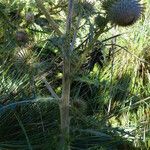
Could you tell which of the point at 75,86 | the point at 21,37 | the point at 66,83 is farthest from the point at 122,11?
the point at 75,86

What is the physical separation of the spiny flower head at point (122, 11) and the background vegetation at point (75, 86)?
35 millimetres

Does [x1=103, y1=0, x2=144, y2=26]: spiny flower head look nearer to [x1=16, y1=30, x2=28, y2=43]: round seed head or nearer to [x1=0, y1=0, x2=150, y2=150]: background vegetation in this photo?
[x1=0, y1=0, x2=150, y2=150]: background vegetation

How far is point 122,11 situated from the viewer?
1657mm

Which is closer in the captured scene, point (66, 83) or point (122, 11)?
point (122, 11)

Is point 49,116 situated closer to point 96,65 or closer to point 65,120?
point 65,120

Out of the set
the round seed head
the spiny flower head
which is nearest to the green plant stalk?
the spiny flower head

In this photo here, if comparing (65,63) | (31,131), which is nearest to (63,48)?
(65,63)

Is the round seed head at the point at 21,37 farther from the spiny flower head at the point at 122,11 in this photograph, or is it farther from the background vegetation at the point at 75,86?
the spiny flower head at the point at 122,11

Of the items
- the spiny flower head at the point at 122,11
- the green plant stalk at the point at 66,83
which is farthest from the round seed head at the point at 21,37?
the spiny flower head at the point at 122,11

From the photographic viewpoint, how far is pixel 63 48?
180 centimetres

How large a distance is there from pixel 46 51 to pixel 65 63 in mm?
2216

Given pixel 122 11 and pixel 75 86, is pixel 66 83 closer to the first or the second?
pixel 122 11

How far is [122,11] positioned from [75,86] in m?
2.07

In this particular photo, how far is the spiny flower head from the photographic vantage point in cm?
163
